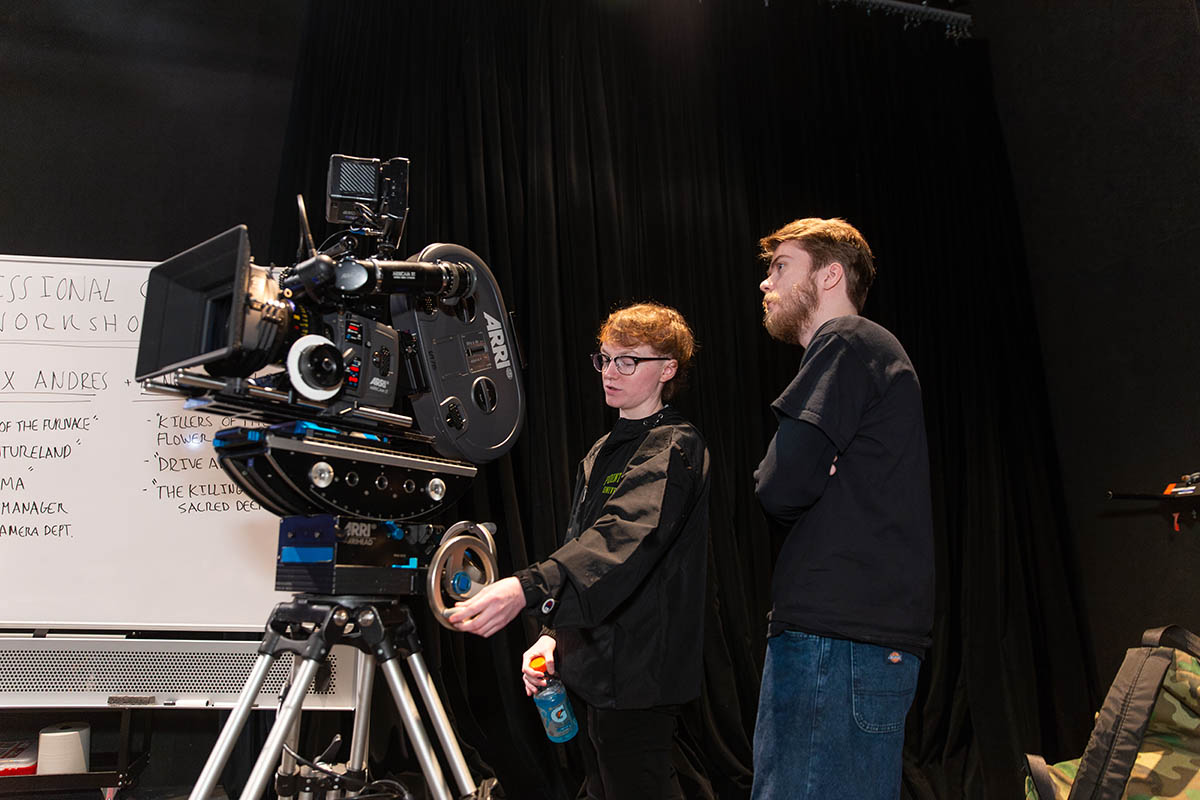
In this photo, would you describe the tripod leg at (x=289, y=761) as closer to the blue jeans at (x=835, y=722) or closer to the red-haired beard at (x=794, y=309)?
the blue jeans at (x=835, y=722)

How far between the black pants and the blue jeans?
21 centimetres

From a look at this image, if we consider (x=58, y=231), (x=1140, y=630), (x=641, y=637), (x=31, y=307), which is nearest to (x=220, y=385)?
(x=641, y=637)

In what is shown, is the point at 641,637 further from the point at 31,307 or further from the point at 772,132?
the point at 772,132

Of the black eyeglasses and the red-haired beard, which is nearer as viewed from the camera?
the red-haired beard

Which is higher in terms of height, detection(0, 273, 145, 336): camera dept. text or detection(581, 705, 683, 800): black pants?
detection(0, 273, 145, 336): camera dept. text

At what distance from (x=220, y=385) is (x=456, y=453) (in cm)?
41

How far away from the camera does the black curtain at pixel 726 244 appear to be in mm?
2914

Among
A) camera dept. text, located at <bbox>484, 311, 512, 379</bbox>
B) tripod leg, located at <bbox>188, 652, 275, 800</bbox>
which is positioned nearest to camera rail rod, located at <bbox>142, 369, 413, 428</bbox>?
camera dept. text, located at <bbox>484, 311, 512, 379</bbox>

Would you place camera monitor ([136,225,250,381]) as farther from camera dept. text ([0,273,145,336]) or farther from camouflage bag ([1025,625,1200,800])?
camouflage bag ([1025,625,1200,800])

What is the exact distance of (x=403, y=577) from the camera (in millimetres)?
1347

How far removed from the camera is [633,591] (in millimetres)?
1505

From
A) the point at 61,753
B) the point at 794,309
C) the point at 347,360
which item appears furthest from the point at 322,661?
the point at 61,753

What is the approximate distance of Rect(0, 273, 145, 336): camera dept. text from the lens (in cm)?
250

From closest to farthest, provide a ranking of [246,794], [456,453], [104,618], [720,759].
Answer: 1. [246,794]
2. [456,453]
3. [104,618]
4. [720,759]
